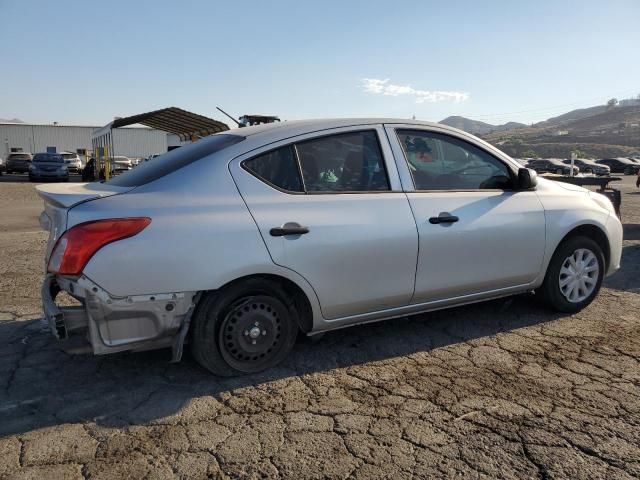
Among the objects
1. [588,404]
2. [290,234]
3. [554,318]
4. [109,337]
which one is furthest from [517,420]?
[109,337]

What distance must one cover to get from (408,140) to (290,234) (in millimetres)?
1220

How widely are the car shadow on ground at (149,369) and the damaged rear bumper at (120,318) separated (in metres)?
0.33

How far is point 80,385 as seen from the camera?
3.17 meters

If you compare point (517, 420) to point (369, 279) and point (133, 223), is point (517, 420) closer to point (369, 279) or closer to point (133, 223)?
point (369, 279)

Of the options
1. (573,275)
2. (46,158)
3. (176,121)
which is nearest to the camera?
(573,275)

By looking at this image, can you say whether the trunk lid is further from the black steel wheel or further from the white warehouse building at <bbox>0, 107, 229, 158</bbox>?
the white warehouse building at <bbox>0, 107, 229, 158</bbox>

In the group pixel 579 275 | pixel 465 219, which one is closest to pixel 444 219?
pixel 465 219

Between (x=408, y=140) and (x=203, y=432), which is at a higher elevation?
(x=408, y=140)

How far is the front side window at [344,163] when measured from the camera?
3383mm

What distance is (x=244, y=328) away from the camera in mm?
3168

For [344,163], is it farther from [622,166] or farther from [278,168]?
A: [622,166]

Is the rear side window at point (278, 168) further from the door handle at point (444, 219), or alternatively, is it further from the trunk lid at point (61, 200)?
the door handle at point (444, 219)

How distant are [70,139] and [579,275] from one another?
6360 cm

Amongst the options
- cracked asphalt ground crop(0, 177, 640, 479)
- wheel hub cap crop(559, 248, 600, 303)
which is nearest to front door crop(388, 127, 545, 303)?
wheel hub cap crop(559, 248, 600, 303)
